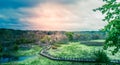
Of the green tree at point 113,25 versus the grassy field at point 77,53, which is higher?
the green tree at point 113,25

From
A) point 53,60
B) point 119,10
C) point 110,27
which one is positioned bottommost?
point 53,60

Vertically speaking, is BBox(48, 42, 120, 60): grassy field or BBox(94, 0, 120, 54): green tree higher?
BBox(94, 0, 120, 54): green tree

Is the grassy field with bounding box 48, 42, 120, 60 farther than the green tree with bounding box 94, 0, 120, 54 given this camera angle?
Yes

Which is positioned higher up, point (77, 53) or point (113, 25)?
point (113, 25)

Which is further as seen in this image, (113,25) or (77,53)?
(77,53)

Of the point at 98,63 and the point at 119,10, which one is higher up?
the point at 119,10

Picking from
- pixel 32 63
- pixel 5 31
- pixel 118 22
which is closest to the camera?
pixel 118 22

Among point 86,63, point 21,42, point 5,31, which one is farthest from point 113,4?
point 5,31

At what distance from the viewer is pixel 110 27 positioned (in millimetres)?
18875

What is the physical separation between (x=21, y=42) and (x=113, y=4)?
11723 centimetres

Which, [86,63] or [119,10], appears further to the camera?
[86,63]

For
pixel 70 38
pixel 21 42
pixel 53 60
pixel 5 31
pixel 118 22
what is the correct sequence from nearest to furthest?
pixel 118 22 → pixel 53 60 → pixel 21 42 → pixel 70 38 → pixel 5 31

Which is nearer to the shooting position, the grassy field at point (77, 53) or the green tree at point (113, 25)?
the green tree at point (113, 25)

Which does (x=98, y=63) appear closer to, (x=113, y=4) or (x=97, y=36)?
(x=113, y=4)
